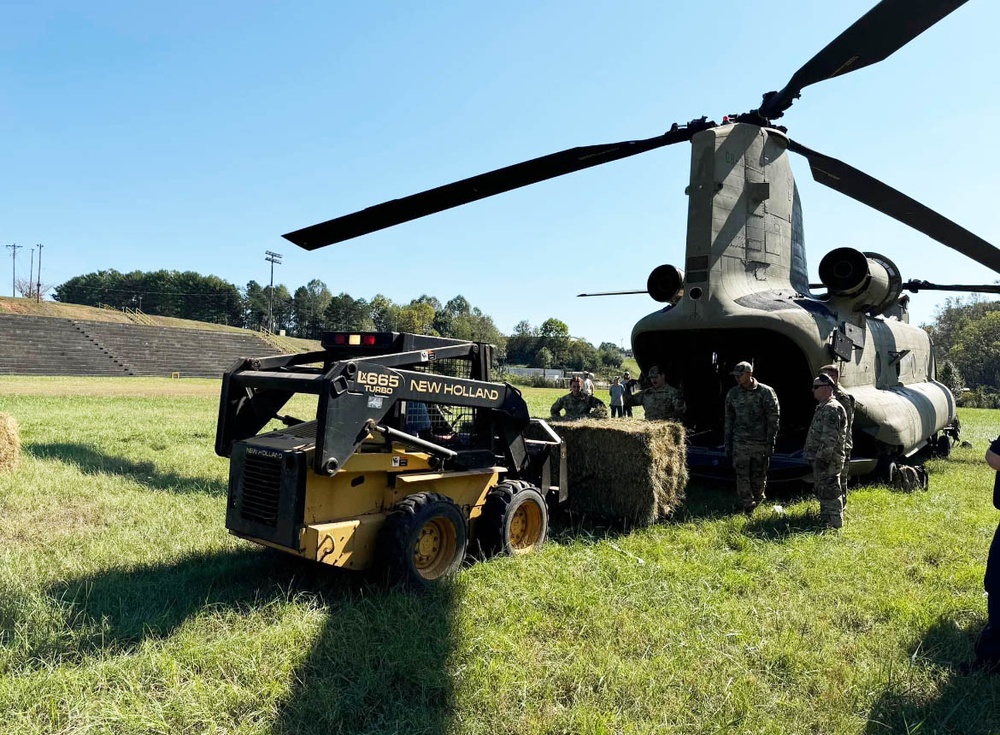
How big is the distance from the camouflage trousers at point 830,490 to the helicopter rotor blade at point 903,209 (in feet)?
12.5

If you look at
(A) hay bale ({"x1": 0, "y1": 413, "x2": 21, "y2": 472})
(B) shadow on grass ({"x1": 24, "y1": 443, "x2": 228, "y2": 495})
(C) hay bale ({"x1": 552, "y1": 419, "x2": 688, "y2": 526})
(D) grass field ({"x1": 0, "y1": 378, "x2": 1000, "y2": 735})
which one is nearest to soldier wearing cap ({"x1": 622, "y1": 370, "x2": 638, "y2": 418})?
(C) hay bale ({"x1": 552, "y1": 419, "x2": 688, "y2": 526})

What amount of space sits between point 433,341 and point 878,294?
756 cm

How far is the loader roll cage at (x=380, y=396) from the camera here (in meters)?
4.36

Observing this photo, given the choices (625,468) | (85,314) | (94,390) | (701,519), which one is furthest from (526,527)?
(85,314)

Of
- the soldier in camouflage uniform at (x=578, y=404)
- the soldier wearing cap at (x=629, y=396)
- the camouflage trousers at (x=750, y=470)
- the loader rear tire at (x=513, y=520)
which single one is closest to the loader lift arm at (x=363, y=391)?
the loader rear tire at (x=513, y=520)

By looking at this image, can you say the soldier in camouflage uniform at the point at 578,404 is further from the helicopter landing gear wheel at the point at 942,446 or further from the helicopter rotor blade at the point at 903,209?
the helicopter landing gear wheel at the point at 942,446

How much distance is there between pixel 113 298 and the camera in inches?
4719

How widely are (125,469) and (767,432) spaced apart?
8.59 metres

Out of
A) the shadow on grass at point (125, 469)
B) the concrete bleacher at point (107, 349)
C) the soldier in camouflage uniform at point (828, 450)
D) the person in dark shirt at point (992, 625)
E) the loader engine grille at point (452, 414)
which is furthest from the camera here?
the concrete bleacher at point (107, 349)

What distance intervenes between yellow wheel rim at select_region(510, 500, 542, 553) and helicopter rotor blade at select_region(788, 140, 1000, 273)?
245 inches

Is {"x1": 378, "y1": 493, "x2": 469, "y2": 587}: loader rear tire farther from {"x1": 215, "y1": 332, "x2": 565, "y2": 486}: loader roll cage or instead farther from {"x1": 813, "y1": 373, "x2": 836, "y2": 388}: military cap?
{"x1": 813, "y1": 373, "x2": 836, "y2": 388}: military cap

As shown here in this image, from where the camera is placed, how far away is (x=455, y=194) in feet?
24.9

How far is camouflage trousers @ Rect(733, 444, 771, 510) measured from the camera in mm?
7727

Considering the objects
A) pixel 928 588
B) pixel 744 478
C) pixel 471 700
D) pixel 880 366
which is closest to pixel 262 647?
pixel 471 700
